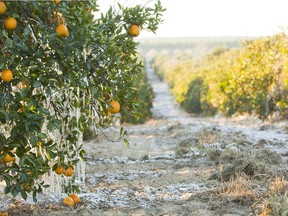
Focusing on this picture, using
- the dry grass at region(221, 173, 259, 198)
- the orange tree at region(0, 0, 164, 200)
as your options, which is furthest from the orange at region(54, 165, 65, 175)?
the dry grass at region(221, 173, 259, 198)

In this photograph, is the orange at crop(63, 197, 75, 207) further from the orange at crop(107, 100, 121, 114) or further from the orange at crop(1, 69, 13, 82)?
the orange at crop(1, 69, 13, 82)

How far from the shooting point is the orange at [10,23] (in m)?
2.79

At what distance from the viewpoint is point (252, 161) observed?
17.1 ft

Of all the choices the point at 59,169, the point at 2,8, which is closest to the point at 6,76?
the point at 2,8

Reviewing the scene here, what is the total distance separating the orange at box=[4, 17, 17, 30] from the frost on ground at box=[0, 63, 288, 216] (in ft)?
6.52

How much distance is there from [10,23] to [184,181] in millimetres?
3353

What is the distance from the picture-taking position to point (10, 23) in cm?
279

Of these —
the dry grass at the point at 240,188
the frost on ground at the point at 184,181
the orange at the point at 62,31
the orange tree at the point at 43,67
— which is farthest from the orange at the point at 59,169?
the dry grass at the point at 240,188

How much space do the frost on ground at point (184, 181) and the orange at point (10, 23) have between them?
6.52 ft

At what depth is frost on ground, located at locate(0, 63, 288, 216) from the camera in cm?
418

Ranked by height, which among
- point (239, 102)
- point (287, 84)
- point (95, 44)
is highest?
point (95, 44)

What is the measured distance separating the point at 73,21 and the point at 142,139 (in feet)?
23.7

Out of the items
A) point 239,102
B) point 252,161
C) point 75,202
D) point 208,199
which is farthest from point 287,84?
point 75,202

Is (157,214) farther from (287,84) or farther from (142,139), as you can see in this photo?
(287,84)
